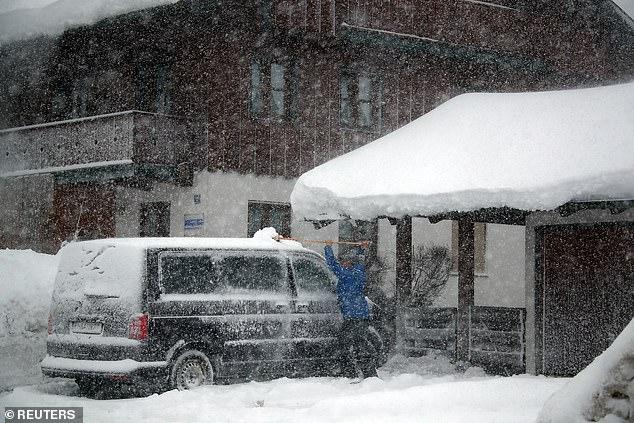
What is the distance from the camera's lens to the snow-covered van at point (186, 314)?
11.7 m

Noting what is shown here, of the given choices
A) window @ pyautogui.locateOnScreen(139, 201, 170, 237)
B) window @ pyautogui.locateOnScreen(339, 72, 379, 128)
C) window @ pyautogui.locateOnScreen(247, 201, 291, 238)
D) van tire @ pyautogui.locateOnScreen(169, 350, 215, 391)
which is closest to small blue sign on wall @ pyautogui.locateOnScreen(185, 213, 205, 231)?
window @ pyautogui.locateOnScreen(139, 201, 170, 237)

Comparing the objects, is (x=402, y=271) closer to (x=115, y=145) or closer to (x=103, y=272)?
(x=103, y=272)

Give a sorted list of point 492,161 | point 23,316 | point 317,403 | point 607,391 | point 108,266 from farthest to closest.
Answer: point 23,316 → point 492,161 → point 108,266 → point 317,403 → point 607,391

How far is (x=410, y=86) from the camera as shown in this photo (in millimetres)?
26547

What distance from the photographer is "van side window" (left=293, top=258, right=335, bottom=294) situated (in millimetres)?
13453

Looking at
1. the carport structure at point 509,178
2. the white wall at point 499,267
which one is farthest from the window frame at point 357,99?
the carport structure at point 509,178

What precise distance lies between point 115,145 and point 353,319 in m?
10.8

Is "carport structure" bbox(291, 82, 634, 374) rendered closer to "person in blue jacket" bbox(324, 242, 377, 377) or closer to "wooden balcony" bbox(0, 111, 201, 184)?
"person in blue jacket" bbox(324, 242, 377, 377)

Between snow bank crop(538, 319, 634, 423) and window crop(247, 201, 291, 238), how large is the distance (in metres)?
17.0

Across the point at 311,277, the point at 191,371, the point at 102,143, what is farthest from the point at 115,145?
the point at 191,371

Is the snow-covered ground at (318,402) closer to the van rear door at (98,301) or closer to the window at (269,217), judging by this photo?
the van rear door at (98,301)

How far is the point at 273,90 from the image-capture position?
941 inches

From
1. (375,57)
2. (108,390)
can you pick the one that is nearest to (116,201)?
(375,57)

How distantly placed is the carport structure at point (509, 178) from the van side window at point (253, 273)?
7.92 feet
